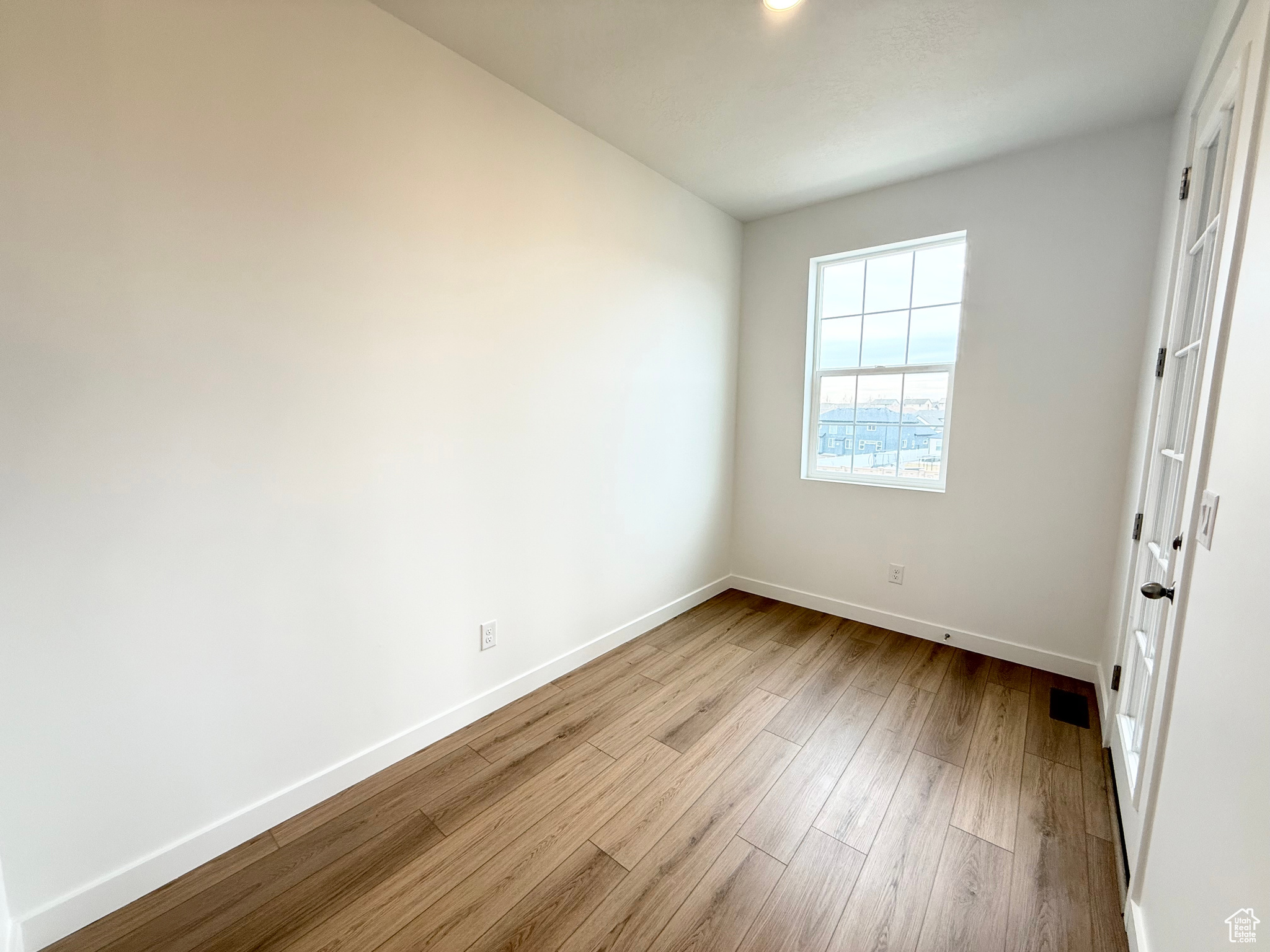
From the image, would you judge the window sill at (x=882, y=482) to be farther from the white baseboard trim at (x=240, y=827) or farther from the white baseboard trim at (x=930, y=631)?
the white baseboard trim at (x=240, y=827)

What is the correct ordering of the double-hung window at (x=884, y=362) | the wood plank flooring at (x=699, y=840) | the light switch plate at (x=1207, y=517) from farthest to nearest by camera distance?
the double-hung window at (x=884, y=362) → the wood plank flooring at (x=699, y=840) → the light switch plate at (x=1207, y=517)

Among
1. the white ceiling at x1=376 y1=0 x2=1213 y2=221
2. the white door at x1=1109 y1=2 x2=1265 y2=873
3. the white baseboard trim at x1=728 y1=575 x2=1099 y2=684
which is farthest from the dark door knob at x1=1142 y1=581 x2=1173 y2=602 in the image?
the white ceiling at x1=376 y1=0 x2=1213 y2=221

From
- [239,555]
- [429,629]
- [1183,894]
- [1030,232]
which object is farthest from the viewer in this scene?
[1030,232]

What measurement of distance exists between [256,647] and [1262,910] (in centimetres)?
223

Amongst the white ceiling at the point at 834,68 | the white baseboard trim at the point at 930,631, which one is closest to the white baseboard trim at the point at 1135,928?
the white baseboard trim at the point at 930,631

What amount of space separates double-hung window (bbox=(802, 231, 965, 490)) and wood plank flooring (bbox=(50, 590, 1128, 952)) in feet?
4.42

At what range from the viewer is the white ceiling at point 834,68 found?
167 centimetres

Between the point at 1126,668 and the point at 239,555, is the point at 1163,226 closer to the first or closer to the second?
the point at 1126,668

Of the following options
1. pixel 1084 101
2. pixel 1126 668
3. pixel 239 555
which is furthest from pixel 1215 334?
pixel 239 555

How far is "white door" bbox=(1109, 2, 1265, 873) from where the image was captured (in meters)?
1.22

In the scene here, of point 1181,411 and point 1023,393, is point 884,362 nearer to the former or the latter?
point 1023,393

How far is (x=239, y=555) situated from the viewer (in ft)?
5.05

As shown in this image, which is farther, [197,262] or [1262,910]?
[197,262]

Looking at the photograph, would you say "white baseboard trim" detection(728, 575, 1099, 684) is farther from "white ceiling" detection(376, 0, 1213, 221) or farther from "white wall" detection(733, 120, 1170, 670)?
"white ceiling" detection(376, 0, 1213, 221)
